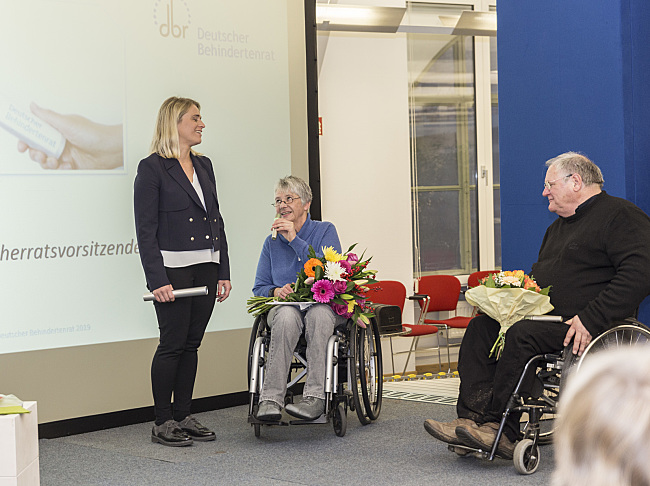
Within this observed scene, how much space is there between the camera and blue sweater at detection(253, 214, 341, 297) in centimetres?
420

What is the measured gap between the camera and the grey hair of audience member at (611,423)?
0.68m

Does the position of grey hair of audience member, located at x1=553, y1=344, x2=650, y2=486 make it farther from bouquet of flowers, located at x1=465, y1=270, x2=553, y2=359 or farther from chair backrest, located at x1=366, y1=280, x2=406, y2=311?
chair backrest, located at x1=366, y1=280, x2=406, y2=311

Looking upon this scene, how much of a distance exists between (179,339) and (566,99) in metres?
2.34

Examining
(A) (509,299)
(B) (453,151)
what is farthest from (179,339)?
(B) (453,151)

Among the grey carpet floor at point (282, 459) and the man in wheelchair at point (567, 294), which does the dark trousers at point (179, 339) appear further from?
the man in wheelchair at point (567, 294)

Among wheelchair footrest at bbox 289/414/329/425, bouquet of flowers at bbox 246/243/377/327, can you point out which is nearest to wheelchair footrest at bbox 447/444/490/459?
wheelchair footrest at bbox 289/414/329/425

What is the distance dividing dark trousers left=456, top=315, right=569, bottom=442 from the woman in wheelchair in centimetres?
71

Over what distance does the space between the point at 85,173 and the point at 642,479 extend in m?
4.08

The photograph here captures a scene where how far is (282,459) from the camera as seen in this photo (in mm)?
3611

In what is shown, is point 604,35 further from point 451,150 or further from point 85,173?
point 451,150

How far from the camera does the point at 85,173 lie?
441 cm

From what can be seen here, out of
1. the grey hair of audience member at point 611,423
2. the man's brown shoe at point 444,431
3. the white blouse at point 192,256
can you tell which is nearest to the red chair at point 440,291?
the white blouse at point 192,256

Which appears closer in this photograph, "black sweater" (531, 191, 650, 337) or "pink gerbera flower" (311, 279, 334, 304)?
"black sweater" (531, 191, 650, 337)

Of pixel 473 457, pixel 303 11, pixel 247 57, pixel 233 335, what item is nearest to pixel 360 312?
pixel 473 457
